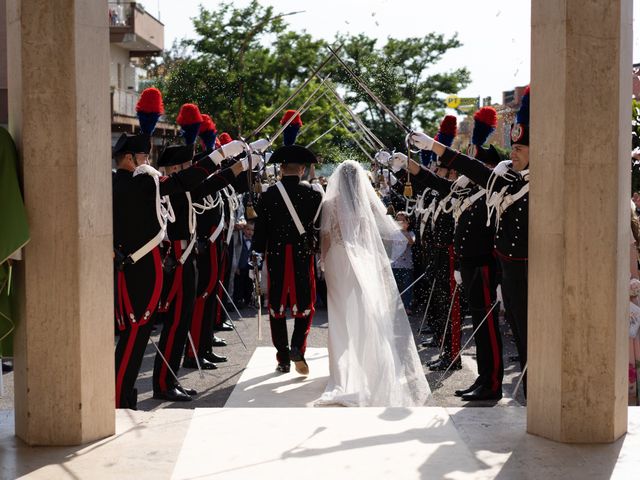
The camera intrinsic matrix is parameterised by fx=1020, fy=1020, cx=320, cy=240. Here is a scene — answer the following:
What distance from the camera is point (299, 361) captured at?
374 inches

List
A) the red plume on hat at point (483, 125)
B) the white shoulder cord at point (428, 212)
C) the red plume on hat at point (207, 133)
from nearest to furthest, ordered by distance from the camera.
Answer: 1. the red plume on hat at point (483, 125)
2. the white shoulder cord at point (428, 212)
3. the red plume on hat at point (207, 133)

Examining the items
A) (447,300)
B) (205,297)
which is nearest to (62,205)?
(205,297)

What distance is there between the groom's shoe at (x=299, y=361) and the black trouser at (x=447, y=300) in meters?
1.62

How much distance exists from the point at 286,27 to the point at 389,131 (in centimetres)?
486

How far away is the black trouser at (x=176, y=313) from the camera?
903cm

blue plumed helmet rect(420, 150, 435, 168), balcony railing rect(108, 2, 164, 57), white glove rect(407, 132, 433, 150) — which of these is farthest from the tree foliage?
white glove rect(407, 132, 433, 150)

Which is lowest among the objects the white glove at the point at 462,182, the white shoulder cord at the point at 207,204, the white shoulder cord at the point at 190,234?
the white shoulder cord at the point at 190,234

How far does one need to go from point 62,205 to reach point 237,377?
5.10 meters

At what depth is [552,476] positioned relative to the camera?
471cm

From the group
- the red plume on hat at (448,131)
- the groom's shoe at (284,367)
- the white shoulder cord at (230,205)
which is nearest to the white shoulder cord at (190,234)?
the groom's shoe at (284,367)

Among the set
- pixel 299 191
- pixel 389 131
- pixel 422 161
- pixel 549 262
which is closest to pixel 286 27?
pixel 389 131

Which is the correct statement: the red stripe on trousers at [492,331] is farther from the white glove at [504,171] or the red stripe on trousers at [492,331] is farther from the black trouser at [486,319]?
the white glove at [504,171]

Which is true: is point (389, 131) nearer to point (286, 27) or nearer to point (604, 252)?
point (286, 27)

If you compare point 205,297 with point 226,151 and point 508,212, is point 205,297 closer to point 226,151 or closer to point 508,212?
point 226,151
